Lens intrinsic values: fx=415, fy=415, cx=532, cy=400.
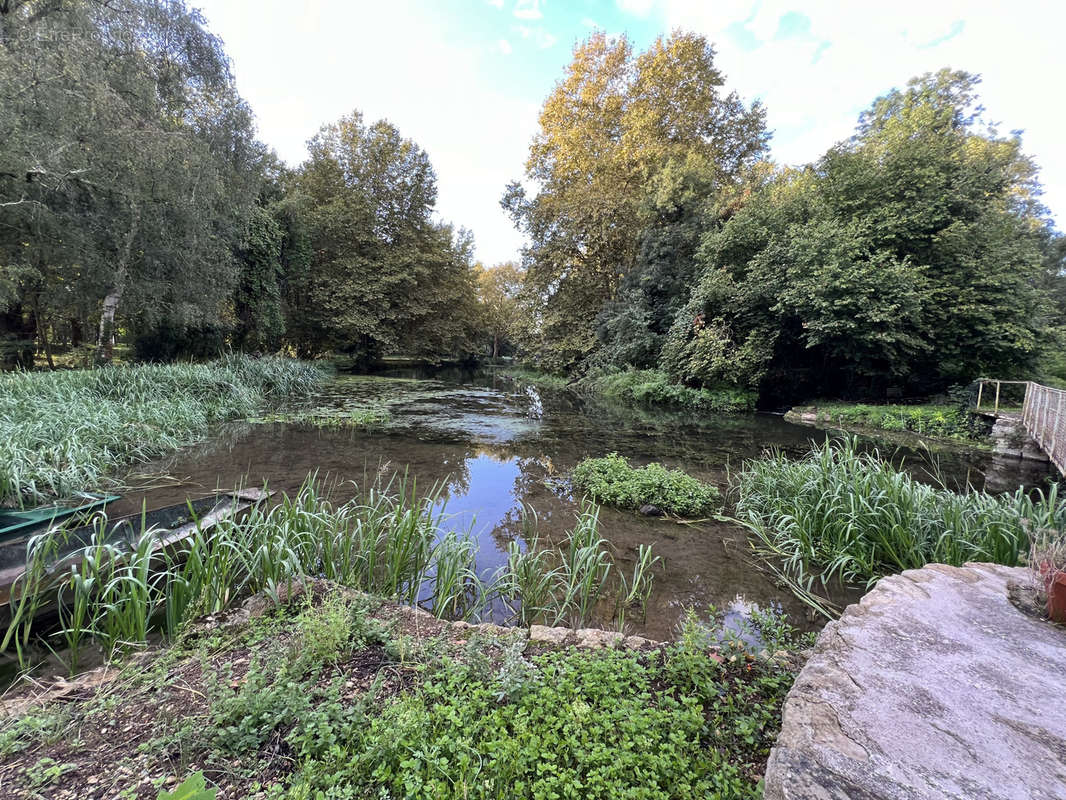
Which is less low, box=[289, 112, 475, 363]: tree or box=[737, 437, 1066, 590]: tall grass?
box=[289, 112, 475, 363]: tree

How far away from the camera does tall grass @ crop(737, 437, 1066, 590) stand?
9.96 feet

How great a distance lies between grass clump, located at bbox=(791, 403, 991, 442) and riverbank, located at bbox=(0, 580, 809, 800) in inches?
435

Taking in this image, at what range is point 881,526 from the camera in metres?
3.41

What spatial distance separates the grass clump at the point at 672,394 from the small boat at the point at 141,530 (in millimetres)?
12347

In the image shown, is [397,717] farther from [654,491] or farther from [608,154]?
[608,154]

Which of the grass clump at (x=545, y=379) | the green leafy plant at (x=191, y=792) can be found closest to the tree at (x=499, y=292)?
the grass clump at (x=545, y=379)

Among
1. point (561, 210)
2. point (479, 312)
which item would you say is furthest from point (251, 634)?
point (479, 312)

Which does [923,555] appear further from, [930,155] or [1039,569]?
[930,155]

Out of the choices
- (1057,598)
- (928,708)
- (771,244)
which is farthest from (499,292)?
(928,708)

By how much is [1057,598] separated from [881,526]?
60.5 inches

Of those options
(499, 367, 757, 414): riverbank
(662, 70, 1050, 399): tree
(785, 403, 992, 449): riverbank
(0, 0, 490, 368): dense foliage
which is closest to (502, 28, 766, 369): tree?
(499, 367, 757, 414): riverbank

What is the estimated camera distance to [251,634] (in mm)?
2102

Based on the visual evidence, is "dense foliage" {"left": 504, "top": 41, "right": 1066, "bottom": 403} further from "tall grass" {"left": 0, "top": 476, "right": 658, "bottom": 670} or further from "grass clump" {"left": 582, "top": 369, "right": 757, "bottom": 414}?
"tall grass" {"left": 0, "top": 476, "right": 658, "bottom": 670}

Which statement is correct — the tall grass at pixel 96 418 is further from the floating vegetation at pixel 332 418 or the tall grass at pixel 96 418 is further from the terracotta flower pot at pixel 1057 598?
the terracotta flower pot at pixel 1057 598
